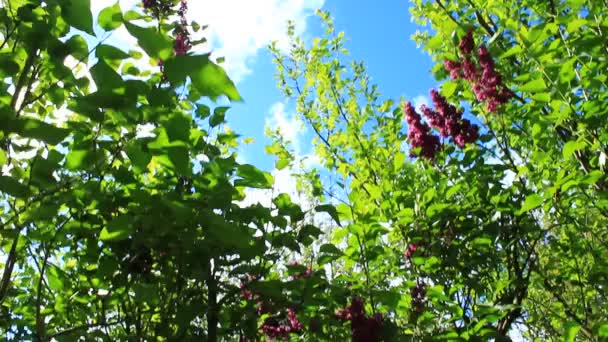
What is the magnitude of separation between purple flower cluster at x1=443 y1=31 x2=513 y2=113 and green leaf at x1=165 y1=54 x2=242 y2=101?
2353 mm

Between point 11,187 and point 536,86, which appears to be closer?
point 11,187

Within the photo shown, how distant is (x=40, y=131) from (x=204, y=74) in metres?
0.49

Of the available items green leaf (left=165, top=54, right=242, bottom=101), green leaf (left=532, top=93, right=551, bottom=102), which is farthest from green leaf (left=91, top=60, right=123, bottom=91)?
green leaf (left=532, top=93, right=551, bottom=102)

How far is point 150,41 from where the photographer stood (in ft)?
2.53

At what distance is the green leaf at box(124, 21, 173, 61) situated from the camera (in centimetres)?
77

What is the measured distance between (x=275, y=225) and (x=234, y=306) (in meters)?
0.38

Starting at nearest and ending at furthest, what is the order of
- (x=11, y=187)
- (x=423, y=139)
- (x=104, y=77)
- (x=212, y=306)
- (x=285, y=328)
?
(x=104, y=77) → (x=11, y=187) → (x=212, y=306) → (x=285, y=328) → (x=423, y=139)

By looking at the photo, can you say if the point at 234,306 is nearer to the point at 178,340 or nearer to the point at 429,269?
the point at 178,340

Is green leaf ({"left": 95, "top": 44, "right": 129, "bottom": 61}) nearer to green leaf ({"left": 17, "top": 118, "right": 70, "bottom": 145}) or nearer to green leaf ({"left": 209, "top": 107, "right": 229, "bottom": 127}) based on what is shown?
green leaf ({"left": 17, "top": 118, "right": 70, "bottom": 145})

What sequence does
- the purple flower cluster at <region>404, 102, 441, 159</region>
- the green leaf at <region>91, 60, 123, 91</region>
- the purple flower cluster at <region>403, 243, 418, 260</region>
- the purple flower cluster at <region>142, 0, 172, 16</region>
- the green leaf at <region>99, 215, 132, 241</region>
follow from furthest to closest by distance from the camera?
1. the purple flower cluster at <region>404, 102, 441, 159</region>
2. the purple flower cluster at <region>403, 243, 418, 260</region>
3. the purple flower cluster at <region>142, 0, 172, 16</region>
4. the green leaf at <region>99, 215, 132, 241</region>
5. the green leaf at <region>91, 60, 123, 91</region>

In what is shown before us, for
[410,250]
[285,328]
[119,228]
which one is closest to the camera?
[119,228]

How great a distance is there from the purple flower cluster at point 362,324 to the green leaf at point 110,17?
5.14 feet

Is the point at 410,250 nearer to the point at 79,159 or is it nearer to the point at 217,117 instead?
the point at 217,117

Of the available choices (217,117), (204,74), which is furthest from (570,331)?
(204,74)
